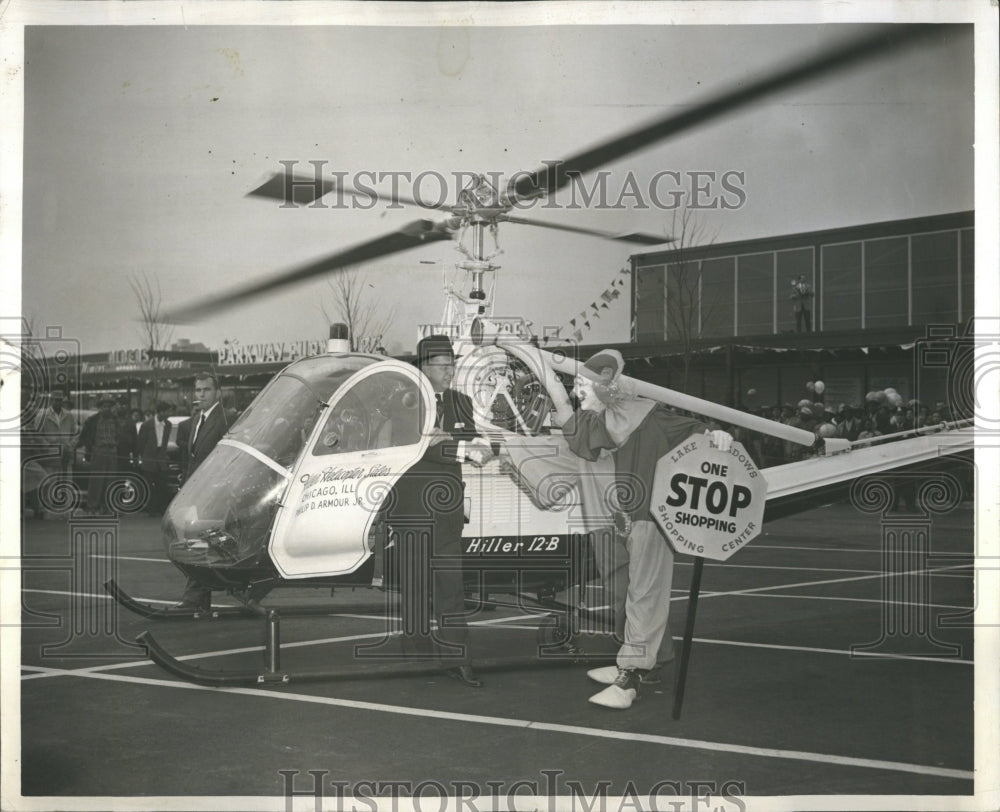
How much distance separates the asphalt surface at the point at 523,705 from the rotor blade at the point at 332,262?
1.16 m

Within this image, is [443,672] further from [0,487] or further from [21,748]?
[0,487]

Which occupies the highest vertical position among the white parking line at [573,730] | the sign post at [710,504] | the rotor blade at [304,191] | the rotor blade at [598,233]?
the rotor blade at [304,191]

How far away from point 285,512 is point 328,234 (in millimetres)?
1383

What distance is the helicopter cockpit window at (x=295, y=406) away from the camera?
5000 millimetres

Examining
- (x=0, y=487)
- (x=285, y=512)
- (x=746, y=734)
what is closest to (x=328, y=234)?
(x=285, y=512)

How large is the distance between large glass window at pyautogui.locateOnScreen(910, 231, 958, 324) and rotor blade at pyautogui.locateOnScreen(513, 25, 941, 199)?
2.88 feet

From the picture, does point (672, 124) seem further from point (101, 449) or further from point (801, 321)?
point (101, 449)

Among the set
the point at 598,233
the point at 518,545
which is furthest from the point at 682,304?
the point at 518,545

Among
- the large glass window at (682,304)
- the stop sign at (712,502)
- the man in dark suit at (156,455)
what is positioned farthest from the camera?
the man in dark suit at (156,455)

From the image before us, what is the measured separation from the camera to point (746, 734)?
4.04 m

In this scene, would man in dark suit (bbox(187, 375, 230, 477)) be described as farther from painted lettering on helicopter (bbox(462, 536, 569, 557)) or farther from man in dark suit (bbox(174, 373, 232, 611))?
painted lettering on helicopter (bbox(462, 536, 569, 557))

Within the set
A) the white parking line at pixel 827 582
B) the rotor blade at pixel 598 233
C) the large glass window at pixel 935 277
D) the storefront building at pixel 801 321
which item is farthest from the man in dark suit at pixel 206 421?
the large glass window at pixel 935 277

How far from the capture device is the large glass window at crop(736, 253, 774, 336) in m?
4.70

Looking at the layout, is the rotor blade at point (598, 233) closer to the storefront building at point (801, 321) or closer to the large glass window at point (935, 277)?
the storefront building at point (801, 321)
